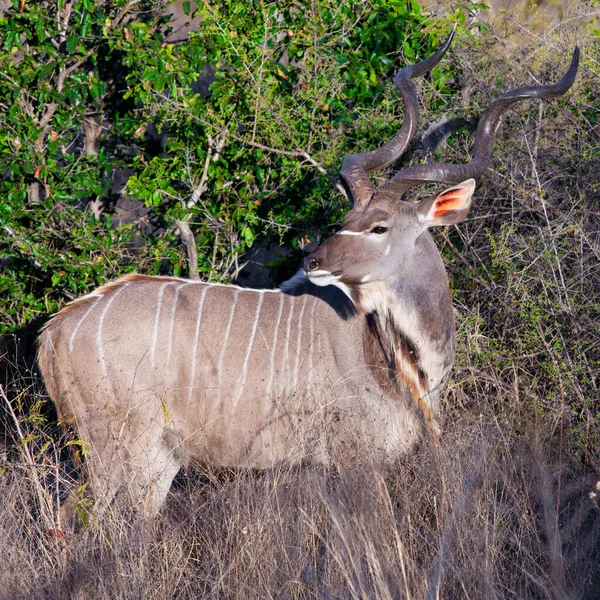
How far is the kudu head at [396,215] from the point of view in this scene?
335 cm

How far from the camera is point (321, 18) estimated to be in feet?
14.0

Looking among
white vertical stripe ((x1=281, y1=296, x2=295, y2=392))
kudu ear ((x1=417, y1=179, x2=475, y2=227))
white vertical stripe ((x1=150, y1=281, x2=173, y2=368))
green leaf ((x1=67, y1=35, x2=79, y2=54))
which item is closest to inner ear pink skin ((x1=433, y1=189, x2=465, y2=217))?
kudu ear ((x1=417, y1=179, x2=475, y2=227))

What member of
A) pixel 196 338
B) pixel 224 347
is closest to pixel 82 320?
pixel 196 338

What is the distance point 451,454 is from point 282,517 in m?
0.76

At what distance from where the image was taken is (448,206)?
354 cm

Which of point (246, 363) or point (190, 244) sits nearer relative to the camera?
point (246, 363)

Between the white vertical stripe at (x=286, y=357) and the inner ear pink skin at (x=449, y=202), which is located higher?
the inner ear pink skin at (x=449, y=202)

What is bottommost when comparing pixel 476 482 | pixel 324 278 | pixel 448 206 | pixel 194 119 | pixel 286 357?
pixel 476 482

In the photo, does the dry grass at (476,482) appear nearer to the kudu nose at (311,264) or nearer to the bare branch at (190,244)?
the kudu nose at (311,264)

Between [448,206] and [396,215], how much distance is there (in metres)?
0.23

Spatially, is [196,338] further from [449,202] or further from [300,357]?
[449,202]

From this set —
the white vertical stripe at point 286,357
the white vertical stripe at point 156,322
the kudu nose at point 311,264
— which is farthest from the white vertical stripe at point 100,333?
the kudu nose at point 311,264

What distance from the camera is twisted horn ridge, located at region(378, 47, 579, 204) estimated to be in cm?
338

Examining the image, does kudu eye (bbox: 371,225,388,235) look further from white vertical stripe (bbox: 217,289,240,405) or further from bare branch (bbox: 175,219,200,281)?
bare branch (bbox: 175,219,200,281)
